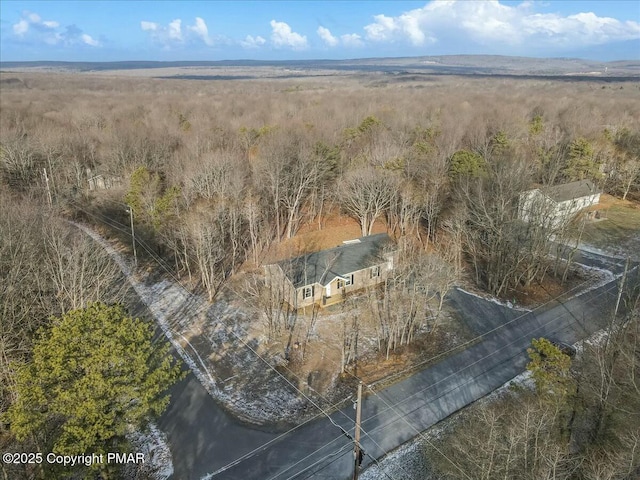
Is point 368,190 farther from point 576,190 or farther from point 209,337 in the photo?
point 576,190

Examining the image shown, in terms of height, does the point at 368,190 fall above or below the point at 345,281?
above

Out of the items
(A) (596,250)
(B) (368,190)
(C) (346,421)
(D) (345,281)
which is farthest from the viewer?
(A) (596,250)

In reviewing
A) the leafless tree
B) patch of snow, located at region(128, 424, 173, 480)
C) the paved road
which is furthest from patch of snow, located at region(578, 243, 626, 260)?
patch of snow, located at region(128, 424, 173, 480)

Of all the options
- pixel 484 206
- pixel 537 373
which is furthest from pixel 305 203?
pixel 537 373

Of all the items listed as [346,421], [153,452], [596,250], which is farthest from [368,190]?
[153,452]

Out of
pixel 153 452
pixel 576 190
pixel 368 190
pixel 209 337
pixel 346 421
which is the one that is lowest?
pixel 209 337

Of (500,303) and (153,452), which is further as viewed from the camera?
(500,303)
